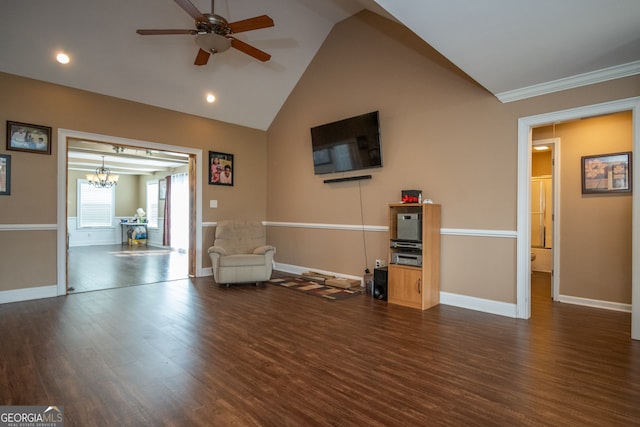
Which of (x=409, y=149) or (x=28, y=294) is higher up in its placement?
(x=409, y=149)

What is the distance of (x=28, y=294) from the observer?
161 inches

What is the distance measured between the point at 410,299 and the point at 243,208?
358 cm

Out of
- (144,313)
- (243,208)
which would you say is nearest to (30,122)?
(144,313)

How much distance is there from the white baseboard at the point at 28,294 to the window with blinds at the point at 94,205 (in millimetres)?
7184

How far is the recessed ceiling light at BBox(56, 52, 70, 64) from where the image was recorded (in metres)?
3.96

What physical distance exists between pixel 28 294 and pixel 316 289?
360 centimetres

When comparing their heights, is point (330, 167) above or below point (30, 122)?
below

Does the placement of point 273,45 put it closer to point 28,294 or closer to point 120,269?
point 28,294

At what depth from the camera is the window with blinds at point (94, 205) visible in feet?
33.9

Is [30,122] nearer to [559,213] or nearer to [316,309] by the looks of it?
[316,309]

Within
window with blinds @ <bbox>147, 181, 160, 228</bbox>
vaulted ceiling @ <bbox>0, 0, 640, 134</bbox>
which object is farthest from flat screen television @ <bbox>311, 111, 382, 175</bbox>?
window with blinds @ <bbox>147, 181, 160, 228</bbox>

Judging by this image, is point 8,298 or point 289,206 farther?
point 289,206

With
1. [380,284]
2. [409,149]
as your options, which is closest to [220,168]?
[409,149]

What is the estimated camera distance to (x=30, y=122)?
4.06 metres
